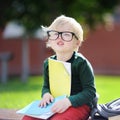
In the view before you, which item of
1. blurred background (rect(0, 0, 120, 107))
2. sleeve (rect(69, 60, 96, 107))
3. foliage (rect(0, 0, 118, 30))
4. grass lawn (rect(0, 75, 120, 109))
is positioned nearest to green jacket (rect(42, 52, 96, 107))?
sleeve (rect(69, 60, 96, 107))

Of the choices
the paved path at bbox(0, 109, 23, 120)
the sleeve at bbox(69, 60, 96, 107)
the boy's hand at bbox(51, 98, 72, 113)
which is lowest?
the paved path at bbox(0, 109, 23, 120)

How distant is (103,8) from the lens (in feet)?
76.4

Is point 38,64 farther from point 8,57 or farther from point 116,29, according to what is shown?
point 8,57

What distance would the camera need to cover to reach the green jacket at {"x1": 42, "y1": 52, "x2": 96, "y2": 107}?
4691 mm

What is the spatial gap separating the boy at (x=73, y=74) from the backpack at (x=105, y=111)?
0.23 feet

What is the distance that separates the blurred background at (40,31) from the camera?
821 inches

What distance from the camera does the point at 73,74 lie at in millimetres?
4844

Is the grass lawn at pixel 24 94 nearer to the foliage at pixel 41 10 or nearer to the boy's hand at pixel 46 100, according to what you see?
the boy's hand at pixel 46 100

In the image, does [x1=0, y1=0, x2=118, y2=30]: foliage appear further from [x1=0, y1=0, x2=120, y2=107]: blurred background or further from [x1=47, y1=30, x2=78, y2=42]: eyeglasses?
[x1=47, y1=30, x2=78, y2=42]: eyeglasses

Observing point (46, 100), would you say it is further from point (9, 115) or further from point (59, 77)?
point (9, 115)

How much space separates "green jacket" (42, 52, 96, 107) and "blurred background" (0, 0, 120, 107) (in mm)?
15105

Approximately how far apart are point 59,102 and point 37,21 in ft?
53.5

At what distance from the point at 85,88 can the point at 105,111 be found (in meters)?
0.26

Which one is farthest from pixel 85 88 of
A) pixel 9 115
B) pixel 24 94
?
pixel 24 94
